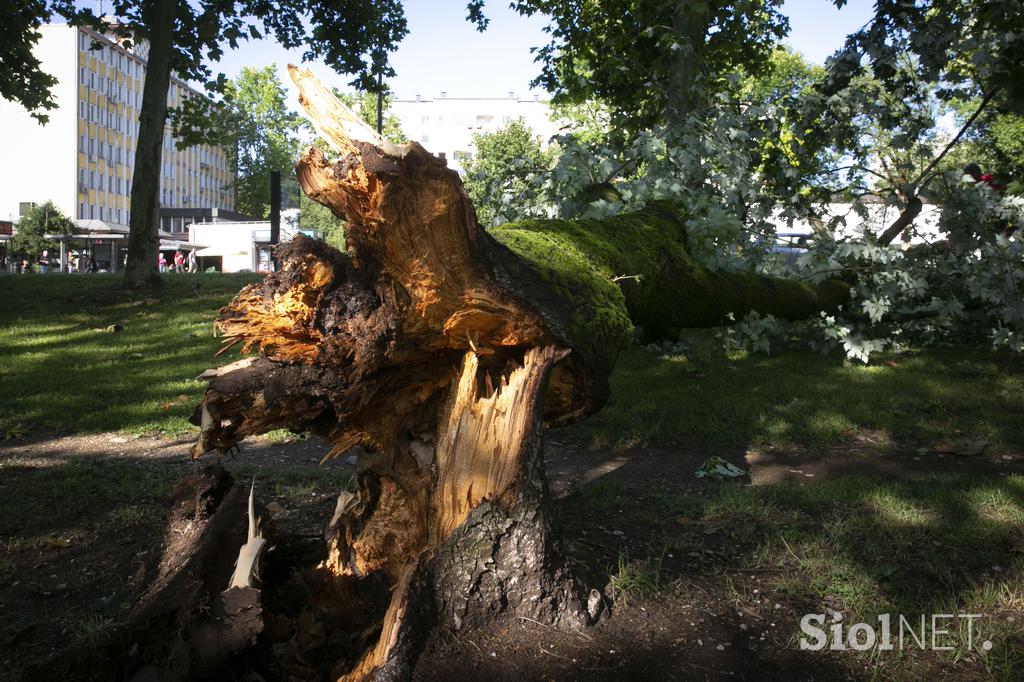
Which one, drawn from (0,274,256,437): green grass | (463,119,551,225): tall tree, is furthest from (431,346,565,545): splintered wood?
(463,119,551,225): tall tree

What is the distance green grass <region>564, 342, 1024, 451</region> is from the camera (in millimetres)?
6285

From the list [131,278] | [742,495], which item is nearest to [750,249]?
[742,495]

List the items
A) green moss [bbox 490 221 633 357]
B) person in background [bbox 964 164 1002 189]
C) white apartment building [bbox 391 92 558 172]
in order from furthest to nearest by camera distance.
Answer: white apartment building [bbox 391 92 558 172]
person in background [bbox 964 164 1002 189]
green moss [bbox 490 221 633 357]

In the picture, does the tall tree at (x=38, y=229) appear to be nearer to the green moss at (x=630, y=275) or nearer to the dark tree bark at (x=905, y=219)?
the dark tree bark at (x=905, y=219)

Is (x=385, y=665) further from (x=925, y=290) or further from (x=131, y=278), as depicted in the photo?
(x=131, y=278)

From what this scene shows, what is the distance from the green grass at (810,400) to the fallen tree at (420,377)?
2.87 m

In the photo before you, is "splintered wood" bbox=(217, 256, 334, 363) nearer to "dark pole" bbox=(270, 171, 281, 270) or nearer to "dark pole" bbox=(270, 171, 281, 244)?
"dark pole" bbox=(270, 171, 281, 270)

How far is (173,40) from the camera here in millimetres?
14547

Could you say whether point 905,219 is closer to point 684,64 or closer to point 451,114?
point 684,64

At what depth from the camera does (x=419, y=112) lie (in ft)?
284

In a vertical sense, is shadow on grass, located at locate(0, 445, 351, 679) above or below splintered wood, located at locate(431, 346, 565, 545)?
below

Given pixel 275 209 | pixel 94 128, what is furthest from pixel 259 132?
pixel 275 209

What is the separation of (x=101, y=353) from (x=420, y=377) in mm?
7506

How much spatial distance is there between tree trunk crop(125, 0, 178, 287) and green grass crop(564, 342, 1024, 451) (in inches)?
354
